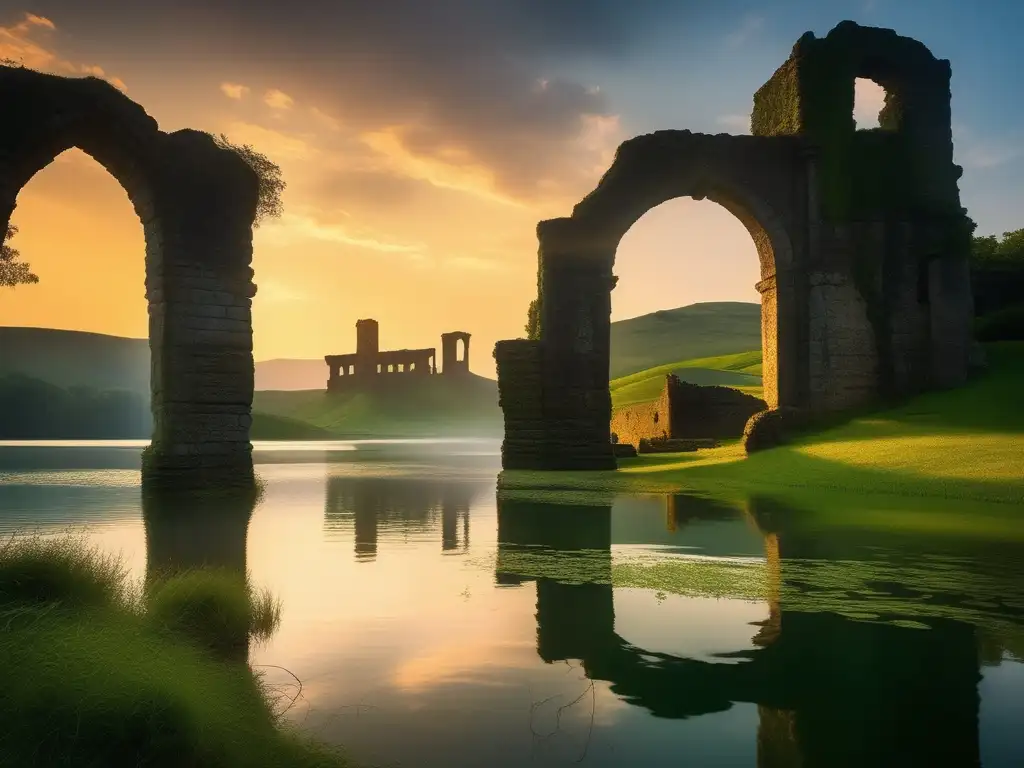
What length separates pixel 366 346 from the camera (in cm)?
8038

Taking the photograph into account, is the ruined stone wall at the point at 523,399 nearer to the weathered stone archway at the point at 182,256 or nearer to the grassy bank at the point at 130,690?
the weathered stone archway at the point at 182,256

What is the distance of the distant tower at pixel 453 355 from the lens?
76438mm

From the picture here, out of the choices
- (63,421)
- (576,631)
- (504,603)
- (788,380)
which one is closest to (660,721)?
(576,631)

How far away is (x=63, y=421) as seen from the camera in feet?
173

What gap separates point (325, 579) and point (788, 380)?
15.1 meters

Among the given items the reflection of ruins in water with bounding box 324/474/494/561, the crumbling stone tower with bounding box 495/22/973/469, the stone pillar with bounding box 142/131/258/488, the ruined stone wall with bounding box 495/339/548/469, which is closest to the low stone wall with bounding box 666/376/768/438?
the crumbling stone tower with bounding box 495/22/973/469

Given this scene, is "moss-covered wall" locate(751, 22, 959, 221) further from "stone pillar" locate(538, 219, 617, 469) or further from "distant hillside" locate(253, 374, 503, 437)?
"distant hillside" locate(253, 374, 503, 437)

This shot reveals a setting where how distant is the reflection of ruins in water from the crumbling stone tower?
3.39 metres

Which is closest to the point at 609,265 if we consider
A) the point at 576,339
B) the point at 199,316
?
the point at 576,339

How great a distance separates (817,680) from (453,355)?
241 ft

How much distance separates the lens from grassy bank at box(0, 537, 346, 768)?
8.63ft

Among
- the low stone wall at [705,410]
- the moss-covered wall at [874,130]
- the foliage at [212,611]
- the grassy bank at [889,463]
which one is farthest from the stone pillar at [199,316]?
the low stone wall at [705,410]

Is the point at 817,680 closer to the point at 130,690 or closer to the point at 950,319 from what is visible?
the point at 130,690

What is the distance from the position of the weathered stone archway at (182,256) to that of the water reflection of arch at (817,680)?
1002 cm
